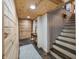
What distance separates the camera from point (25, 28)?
1166 centimetres

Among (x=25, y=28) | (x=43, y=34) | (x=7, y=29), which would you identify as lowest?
(x=43, y=34)

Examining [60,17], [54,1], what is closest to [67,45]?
[54,1]

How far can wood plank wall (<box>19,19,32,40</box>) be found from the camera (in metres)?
11.3

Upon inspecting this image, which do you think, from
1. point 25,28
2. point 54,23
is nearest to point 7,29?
point 54,23

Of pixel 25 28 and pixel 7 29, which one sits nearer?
pixel 7 29

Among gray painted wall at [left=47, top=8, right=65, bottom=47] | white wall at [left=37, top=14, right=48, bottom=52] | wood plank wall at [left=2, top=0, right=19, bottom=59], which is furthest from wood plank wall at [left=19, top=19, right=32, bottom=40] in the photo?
wood plank wall at [left=2, top=0, right=19, bottom=59]

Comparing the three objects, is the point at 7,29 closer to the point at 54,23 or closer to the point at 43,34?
the point at 54,23

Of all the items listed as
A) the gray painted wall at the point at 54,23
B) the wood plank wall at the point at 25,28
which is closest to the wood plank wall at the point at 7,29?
the gray painted wall at the point at 54,23

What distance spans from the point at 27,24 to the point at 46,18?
20.4ft

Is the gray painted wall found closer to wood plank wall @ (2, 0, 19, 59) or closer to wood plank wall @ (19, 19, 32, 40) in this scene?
wood plank wall @ (2, 0, 19, 59)

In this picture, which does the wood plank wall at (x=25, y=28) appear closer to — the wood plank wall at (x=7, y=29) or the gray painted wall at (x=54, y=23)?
the gray painted wall at (x=54, y=23)

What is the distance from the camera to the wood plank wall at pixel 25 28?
11.3m

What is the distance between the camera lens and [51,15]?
580cm

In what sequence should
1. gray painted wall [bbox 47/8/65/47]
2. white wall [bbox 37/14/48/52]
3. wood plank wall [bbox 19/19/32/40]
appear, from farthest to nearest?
wood plank wall [bbox 19/19/32/40] < white wall [bbox 37/14/48/52] < gray painted wall [bbox 47/8/65/47]
